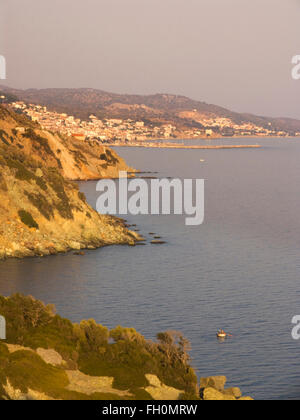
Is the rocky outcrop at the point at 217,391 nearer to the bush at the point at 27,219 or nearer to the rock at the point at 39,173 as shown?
the bush at the point at 27,219

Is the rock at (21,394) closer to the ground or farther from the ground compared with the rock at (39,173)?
closer to the ground

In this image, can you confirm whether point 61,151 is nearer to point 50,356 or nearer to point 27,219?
point 27,219

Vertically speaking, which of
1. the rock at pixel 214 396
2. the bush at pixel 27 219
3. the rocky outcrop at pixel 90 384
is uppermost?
the bush at pixel 27 219

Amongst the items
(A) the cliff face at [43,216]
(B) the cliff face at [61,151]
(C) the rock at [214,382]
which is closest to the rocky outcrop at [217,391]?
(C) the rock at [214,382]

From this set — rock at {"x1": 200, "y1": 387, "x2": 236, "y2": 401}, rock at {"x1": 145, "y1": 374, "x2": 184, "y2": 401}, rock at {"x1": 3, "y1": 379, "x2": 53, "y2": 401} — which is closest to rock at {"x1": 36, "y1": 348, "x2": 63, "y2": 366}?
rock at {"x1": 3, "y1": 379, "x2": 53, "y2": 401}
